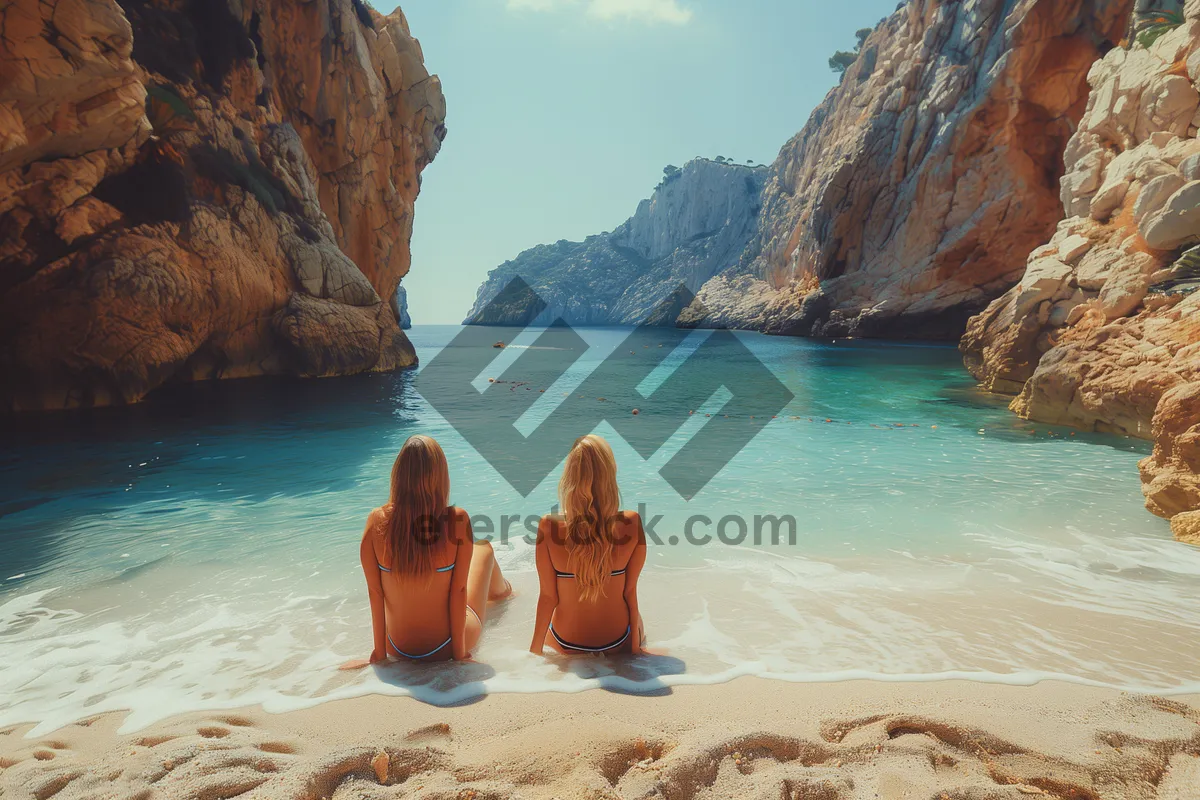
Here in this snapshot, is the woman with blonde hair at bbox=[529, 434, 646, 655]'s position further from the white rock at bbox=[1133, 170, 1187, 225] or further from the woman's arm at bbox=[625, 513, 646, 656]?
the white rock at bbox=[1133, 170, 1187, 225]

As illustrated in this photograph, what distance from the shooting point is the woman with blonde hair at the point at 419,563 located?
123 inches

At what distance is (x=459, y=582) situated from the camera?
326 cm

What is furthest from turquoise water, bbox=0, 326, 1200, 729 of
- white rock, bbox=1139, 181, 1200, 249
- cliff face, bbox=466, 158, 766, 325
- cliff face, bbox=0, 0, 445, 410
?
cliff face, bbox=466, 158, 766, 325

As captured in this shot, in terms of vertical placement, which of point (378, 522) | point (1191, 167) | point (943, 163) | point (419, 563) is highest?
point (943, 163)

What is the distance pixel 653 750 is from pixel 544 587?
115 centimetres

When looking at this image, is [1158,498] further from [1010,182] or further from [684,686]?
[1010,182]

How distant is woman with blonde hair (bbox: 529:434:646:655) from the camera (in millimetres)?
3129

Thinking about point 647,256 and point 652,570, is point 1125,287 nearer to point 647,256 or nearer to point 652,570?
point 652,570

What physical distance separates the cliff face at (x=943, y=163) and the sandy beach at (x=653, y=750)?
122ft

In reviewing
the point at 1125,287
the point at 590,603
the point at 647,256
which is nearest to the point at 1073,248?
the point at 1125,287

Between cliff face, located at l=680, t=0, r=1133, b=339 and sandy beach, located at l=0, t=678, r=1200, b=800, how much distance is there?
37.2 m

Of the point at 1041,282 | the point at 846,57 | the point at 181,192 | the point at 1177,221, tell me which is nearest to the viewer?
the point at 1177,221

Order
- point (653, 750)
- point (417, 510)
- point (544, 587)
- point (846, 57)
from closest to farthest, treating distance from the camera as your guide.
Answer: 1. point (653, 750)
2. point (417, 510)
3. point (544, 587)
4. point (846, 57)

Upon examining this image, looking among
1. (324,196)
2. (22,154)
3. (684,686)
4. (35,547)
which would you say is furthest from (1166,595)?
(324,196)
